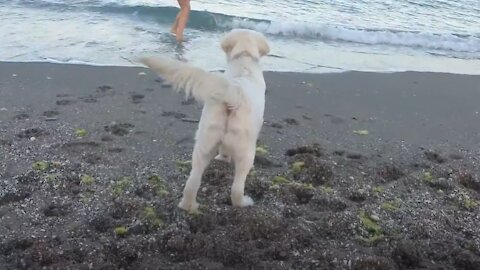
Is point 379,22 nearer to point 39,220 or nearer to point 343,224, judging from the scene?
point 343,224

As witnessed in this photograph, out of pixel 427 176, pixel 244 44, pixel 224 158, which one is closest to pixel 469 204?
pixel 427 176

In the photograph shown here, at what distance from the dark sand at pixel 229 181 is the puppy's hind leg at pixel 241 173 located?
0.08m

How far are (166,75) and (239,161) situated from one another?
0.73 m

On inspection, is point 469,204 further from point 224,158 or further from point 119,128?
point 119,128

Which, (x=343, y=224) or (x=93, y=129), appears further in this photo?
(x=93, y=129)

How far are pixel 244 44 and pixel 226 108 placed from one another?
72 cm

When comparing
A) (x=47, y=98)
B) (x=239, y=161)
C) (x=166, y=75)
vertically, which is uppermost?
(x=166, y=75)

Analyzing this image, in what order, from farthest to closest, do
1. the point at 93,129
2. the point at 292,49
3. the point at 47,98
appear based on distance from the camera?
the point at 292,49, the point at 47,98, the point at 93,129

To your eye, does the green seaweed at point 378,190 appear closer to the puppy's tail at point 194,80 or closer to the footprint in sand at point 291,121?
the puppy's tail at point 194,80

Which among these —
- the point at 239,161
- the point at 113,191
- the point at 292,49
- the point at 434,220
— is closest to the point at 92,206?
the point at 113,191

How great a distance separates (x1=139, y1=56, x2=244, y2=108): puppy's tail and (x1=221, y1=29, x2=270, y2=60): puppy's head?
0.64 meters

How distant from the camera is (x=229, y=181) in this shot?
4.41m

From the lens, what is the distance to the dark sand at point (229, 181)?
347 centimetres

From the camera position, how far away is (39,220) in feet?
12.1
